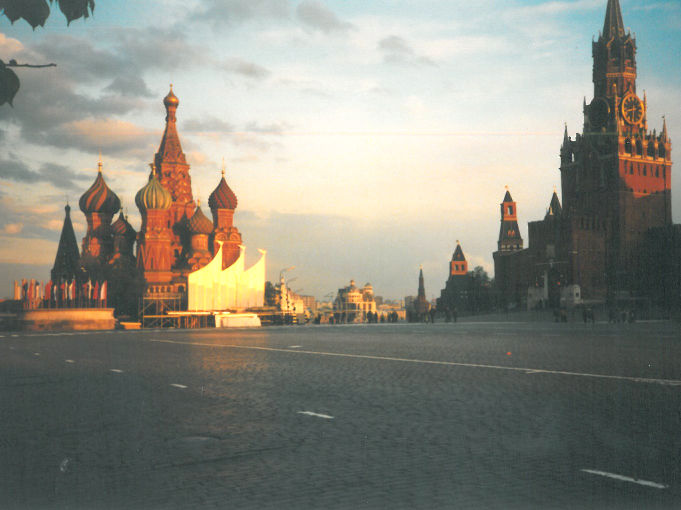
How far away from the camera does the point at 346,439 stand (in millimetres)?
7273

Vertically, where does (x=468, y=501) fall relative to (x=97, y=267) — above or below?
below

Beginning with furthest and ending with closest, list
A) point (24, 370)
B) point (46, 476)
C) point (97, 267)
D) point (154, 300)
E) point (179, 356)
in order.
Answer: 1. point (97, 267)
2. point (154, 300)
3. point (179, 356)
4. point (24, 370)
5. point (46, 476)

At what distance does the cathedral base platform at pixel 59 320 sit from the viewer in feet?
151

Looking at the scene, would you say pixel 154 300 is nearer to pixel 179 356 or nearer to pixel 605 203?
pixel 605 203

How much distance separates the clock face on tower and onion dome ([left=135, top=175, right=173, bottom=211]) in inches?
2417

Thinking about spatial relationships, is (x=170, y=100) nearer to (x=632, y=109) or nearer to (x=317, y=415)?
(x=632, y=109)

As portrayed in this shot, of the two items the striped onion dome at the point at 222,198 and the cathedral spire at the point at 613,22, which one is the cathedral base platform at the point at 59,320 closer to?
the striped onion dome at the point at 222,198

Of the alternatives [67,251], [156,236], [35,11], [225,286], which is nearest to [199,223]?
[156,236]

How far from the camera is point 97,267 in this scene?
90.4 m

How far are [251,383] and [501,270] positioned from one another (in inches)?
4400

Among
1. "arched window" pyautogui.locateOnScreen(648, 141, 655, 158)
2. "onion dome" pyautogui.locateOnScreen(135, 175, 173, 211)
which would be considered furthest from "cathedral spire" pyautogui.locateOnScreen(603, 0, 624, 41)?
"onion dome" pyautogui.locateOnScreen(135, 175, 173, 211)

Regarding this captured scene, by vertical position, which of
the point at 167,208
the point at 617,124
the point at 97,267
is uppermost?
the point at 617,124

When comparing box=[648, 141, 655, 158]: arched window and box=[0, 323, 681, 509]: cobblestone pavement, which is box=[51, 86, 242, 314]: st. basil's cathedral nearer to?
box=[648, 141, 655, 158]: arched window

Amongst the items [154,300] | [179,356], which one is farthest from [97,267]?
[179,356]
